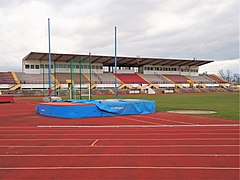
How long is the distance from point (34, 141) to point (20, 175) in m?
3.40

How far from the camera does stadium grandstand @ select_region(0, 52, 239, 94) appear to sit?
58.1 m

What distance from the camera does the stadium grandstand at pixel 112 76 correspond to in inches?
2287

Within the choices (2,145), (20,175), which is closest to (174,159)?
(20,175)

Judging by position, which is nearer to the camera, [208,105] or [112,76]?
[208,105]

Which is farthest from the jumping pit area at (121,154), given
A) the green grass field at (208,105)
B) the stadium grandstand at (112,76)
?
the stadium grandstand at (112,76)

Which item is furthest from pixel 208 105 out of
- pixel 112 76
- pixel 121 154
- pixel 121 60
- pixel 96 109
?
pixel 112 76

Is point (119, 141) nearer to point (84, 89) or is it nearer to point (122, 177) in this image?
point (122, 177)

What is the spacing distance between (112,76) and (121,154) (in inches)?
2533

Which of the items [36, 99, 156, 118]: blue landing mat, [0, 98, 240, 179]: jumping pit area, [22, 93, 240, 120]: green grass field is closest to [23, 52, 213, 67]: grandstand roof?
[22, 93, 240, 120]: green grass field

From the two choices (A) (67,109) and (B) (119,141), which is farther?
(A) (67,109)

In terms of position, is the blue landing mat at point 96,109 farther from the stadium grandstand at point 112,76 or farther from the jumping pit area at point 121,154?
the stadium grandstand at point 112,76

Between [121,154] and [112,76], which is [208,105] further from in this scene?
[112,76]

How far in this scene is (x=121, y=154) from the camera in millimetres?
6715

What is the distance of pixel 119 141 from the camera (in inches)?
327
